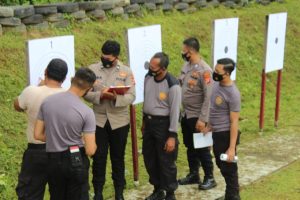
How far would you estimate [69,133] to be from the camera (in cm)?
452

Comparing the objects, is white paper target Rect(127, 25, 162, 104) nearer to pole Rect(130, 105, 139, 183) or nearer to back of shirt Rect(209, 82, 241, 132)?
pole Rect(130, 105, 139, 183)

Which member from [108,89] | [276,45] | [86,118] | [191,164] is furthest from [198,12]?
[86,118]

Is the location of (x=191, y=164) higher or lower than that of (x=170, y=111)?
lower

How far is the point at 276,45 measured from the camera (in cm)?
939

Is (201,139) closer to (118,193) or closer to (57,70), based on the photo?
(118,193)

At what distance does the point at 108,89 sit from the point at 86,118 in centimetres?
122

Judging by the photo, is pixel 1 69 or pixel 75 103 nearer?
pixel 75 103

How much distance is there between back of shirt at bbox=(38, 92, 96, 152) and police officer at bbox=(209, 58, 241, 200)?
1.67 m

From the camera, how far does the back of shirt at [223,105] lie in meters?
5.59

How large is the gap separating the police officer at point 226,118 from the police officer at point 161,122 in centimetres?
41

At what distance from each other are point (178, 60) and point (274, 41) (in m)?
2.08

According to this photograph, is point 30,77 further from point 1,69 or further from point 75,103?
point 1,69

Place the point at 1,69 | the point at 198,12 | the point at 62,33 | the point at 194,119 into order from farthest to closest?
the point at 198,12 → the point at 62,33 → the point at 1,69 → the point at 194,119

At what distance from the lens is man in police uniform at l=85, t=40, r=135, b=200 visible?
18.7 ft
